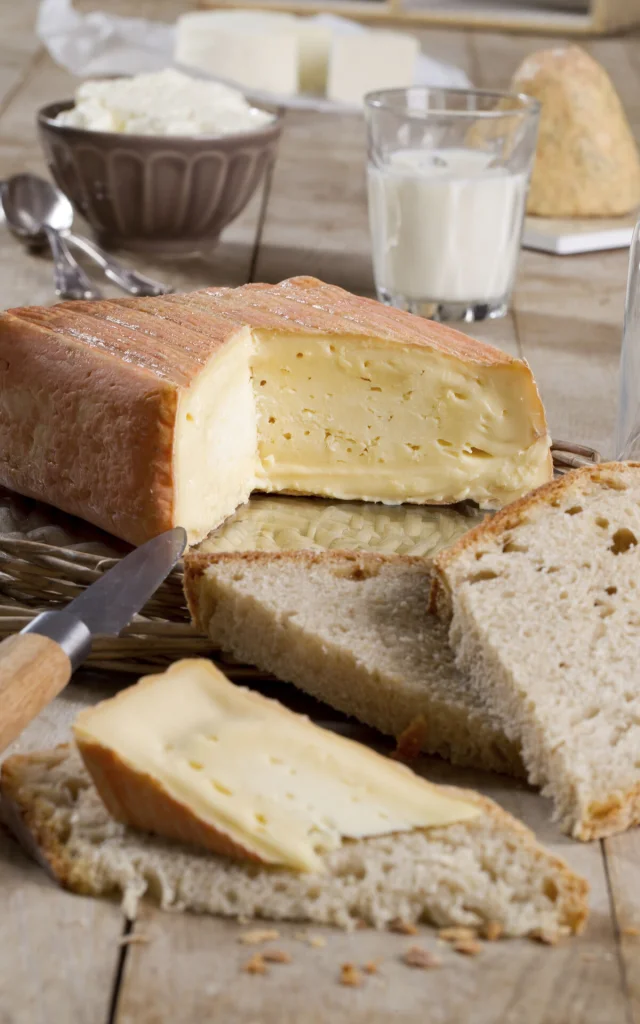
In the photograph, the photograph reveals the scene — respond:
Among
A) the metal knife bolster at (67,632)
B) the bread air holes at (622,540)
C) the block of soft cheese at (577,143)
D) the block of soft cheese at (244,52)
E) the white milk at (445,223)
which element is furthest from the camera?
the block of soft cheese at (244,52)

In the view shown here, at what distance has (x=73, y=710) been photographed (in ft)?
6.17

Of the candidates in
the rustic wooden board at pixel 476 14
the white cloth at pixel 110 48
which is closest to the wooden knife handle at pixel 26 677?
the white cloth at pixel 110 48

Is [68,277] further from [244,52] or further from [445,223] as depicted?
[244,52]

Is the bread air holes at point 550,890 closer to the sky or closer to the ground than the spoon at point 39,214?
closer to the sky

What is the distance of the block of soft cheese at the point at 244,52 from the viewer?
5801 millimetres

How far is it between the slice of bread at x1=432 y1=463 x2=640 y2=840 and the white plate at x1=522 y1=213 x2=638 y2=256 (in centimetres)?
234

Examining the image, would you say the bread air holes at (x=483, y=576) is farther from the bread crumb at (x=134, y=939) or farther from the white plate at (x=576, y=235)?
the white plate at (x=576, y=235)

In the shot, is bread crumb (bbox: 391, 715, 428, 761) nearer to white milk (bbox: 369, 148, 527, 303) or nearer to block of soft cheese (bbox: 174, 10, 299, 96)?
white milk (bbox: 369, 148, 527, 303)

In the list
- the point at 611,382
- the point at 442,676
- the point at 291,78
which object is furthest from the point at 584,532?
the point at 291,78

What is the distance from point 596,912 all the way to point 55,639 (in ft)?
2.31

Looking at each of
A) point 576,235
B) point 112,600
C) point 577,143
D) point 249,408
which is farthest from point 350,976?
point 577,143

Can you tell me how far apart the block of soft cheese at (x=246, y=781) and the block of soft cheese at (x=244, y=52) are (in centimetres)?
469

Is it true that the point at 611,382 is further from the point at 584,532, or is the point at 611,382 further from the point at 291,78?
the point at 291,78

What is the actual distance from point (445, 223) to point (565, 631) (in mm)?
1824
